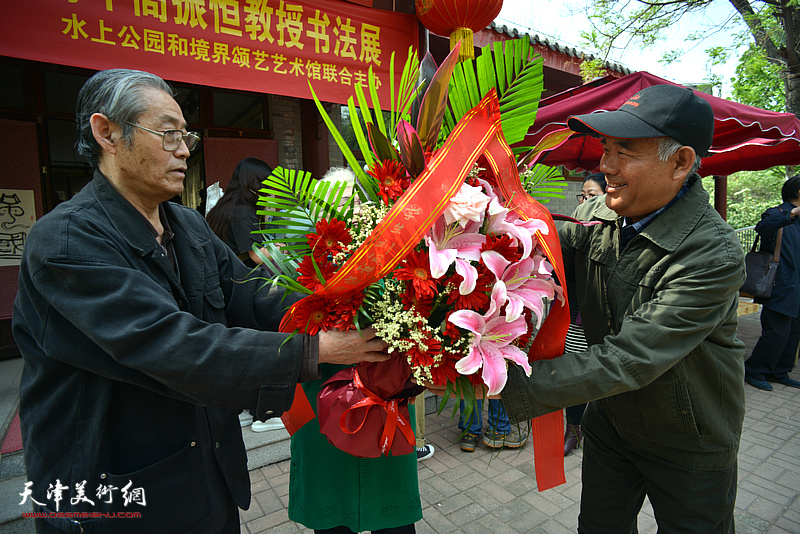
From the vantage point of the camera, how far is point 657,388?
1.63 metres

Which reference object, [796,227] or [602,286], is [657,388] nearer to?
[602,286]

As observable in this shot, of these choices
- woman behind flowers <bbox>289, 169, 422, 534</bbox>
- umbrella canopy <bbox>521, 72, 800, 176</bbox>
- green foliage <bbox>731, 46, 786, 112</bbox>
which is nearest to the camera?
woman behind flowers <bbox>289, 169, 422, 534</bbox>

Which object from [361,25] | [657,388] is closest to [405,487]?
[657,388]

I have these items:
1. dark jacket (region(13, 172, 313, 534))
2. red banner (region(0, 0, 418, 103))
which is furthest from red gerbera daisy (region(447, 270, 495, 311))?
red banner (region(0, 0, 418, 103))

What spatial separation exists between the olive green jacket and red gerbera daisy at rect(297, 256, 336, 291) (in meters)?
0.67

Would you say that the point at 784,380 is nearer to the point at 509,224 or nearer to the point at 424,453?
the point at 424,453

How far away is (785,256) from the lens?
5.22 m

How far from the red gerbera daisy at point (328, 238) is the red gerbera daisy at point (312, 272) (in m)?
0.02

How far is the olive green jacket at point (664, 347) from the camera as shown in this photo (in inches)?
56.3

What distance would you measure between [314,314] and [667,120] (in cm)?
133

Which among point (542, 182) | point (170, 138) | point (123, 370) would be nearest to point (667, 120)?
point (542, 182)

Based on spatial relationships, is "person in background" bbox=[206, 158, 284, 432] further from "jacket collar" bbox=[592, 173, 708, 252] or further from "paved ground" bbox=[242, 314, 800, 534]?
"jacket collar" bbox=[592, 173, 708, 252]

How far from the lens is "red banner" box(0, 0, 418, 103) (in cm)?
312

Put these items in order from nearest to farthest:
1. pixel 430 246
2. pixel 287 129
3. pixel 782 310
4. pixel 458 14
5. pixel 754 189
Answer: pixel 430 246, pixel 458 14, pixel 782 310, pixel 287 129, pixel 754 189
